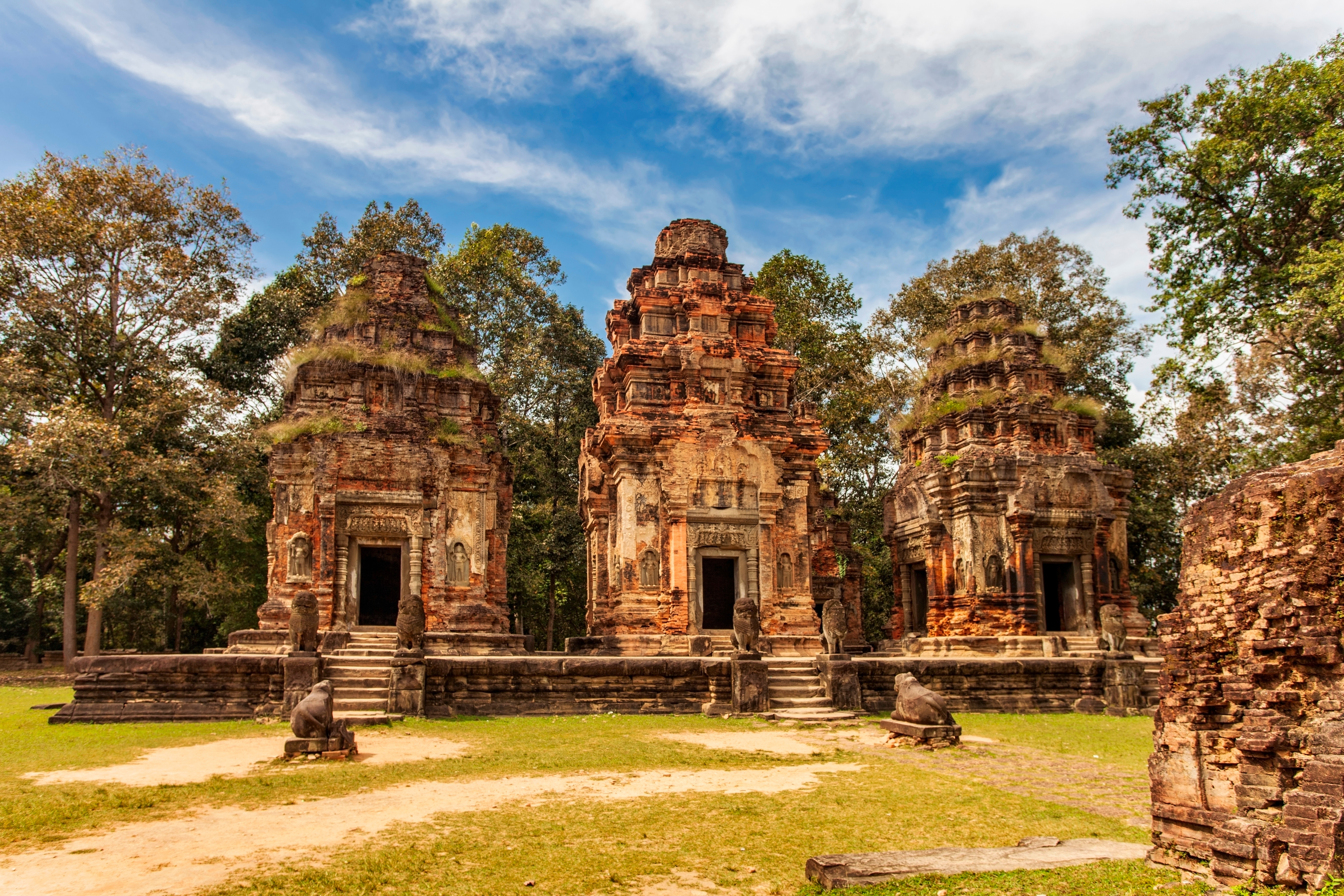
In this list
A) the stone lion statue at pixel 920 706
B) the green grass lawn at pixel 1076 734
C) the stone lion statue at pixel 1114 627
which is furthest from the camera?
the stone lion statue at pixel 1114 627

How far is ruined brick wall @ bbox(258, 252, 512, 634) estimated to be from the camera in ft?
57.8

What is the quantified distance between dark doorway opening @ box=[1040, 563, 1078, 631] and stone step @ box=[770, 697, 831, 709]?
30.6 ft

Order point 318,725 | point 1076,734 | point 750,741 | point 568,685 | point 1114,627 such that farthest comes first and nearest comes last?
point 1114,627
point 568,685
point 1076,734
point 750,741
point 318,725

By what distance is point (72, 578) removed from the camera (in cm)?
2217

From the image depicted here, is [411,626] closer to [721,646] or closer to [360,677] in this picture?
[360,677]

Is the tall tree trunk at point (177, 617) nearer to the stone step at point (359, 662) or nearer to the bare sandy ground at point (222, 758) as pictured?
the stone step at point (359, 662)

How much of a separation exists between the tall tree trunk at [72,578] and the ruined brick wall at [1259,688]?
2423 cm

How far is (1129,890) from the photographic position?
15.1 feet

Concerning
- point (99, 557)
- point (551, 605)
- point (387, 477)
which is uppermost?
point (387, 477)

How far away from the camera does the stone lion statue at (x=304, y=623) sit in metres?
13.3

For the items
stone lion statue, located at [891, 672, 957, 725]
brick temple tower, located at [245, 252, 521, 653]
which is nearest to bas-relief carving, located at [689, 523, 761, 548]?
brick temple tower, located at [245, 252, 521, 653]

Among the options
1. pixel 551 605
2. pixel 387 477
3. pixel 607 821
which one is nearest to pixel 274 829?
pixel 607 821

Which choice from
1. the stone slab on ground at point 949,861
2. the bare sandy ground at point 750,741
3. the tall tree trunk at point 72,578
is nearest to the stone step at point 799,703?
the bare sandy ground at point 750,741

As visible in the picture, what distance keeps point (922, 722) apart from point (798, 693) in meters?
3.96
